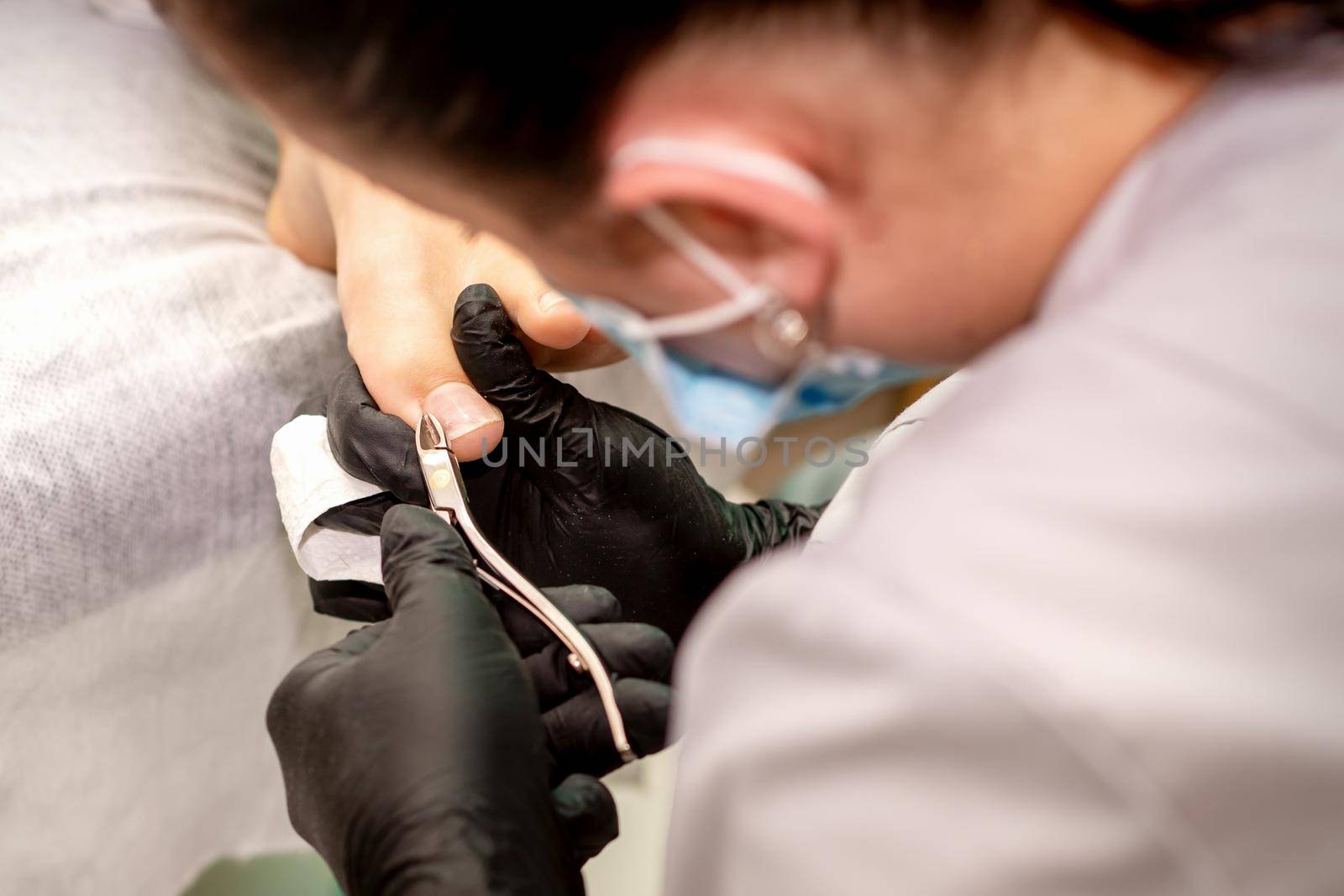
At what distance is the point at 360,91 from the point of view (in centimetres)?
32

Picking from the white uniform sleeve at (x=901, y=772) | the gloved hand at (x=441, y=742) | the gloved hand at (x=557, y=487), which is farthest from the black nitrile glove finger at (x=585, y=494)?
the white uniform sleeve at (x=901, y=772)

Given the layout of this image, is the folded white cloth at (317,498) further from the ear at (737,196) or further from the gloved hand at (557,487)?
the ear at (737,196)

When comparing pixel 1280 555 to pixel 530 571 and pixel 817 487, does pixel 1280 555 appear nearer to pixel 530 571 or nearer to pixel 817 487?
pixel 530 571

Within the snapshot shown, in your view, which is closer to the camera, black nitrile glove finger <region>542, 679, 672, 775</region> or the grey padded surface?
black nitrile glove finger <region>542, 679, 672, 775</region>

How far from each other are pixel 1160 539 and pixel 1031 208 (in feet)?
0.45

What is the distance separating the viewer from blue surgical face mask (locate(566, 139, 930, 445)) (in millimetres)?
322

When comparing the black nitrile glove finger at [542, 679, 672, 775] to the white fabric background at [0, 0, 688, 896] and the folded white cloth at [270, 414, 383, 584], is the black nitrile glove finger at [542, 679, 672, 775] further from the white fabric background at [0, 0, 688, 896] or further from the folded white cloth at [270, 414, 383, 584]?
the white fabric background at [0, 0, 688, 896]

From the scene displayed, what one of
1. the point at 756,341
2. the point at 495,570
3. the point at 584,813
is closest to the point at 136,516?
the point at 495,570

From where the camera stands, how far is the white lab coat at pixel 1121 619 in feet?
0.87

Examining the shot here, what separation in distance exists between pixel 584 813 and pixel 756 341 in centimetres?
29

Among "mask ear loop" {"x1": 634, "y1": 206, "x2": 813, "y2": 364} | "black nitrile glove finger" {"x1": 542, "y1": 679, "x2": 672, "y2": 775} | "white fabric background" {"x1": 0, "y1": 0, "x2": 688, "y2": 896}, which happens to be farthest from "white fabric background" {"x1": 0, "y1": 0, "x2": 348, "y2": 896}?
"mask ear loop" {"x1": 634, "y1": 206, "x2": 813, "y2": 364}

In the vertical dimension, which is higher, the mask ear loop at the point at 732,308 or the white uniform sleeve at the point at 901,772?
the mask ear loop at the point at 732,308

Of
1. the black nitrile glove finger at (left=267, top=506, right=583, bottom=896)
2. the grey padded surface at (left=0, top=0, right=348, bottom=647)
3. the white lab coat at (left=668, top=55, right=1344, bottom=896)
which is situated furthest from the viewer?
the grey padded surface at (left=0, top=0, right=348, bottom=647)

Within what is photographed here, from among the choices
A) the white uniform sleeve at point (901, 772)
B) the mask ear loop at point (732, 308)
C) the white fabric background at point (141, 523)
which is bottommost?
the white fabric background at point (141, 523)
